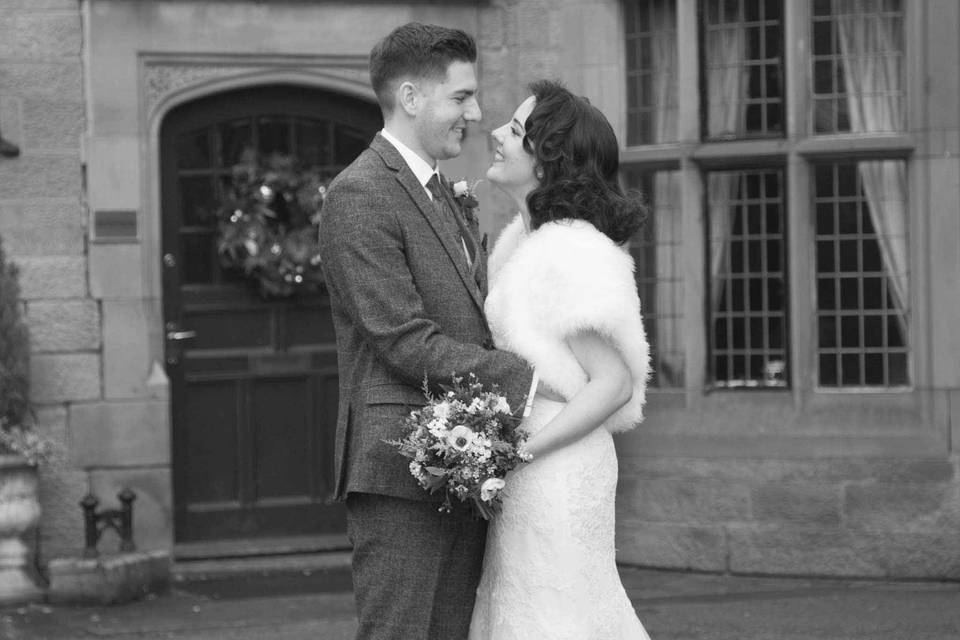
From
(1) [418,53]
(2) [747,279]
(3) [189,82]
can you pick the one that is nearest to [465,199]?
(1) [418,53]

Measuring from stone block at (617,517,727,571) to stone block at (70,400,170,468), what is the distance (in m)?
2.31

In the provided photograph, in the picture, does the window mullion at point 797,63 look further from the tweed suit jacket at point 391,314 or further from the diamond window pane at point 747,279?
the tweed suit jacket at point 391,314

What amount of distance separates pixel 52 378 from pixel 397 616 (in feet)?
15.6

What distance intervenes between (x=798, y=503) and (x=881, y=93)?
6.39 feet

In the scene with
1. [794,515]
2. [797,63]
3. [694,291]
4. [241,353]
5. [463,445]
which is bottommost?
[794,515]

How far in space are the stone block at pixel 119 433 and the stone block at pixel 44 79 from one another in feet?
4.97

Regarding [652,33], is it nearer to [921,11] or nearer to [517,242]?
[921,11]

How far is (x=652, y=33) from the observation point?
8242mm

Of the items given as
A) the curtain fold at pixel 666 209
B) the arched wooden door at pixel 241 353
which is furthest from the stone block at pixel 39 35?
the curtain fold at pixel 666 209

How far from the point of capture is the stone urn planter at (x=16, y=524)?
24.7 ft

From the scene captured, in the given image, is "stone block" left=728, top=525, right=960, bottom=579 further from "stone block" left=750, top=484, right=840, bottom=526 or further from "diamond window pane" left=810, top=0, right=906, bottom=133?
"diamond window pane" left=810, top=0, right=906, bottom=133

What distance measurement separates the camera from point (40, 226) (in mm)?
8164

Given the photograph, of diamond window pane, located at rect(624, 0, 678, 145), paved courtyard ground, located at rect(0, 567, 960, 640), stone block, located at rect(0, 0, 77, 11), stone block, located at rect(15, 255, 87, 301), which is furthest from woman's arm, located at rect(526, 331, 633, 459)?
stone block, located at rect(0, 0, 77, 11)

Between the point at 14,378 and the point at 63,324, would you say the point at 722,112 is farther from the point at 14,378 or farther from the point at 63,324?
the point at 14,378
